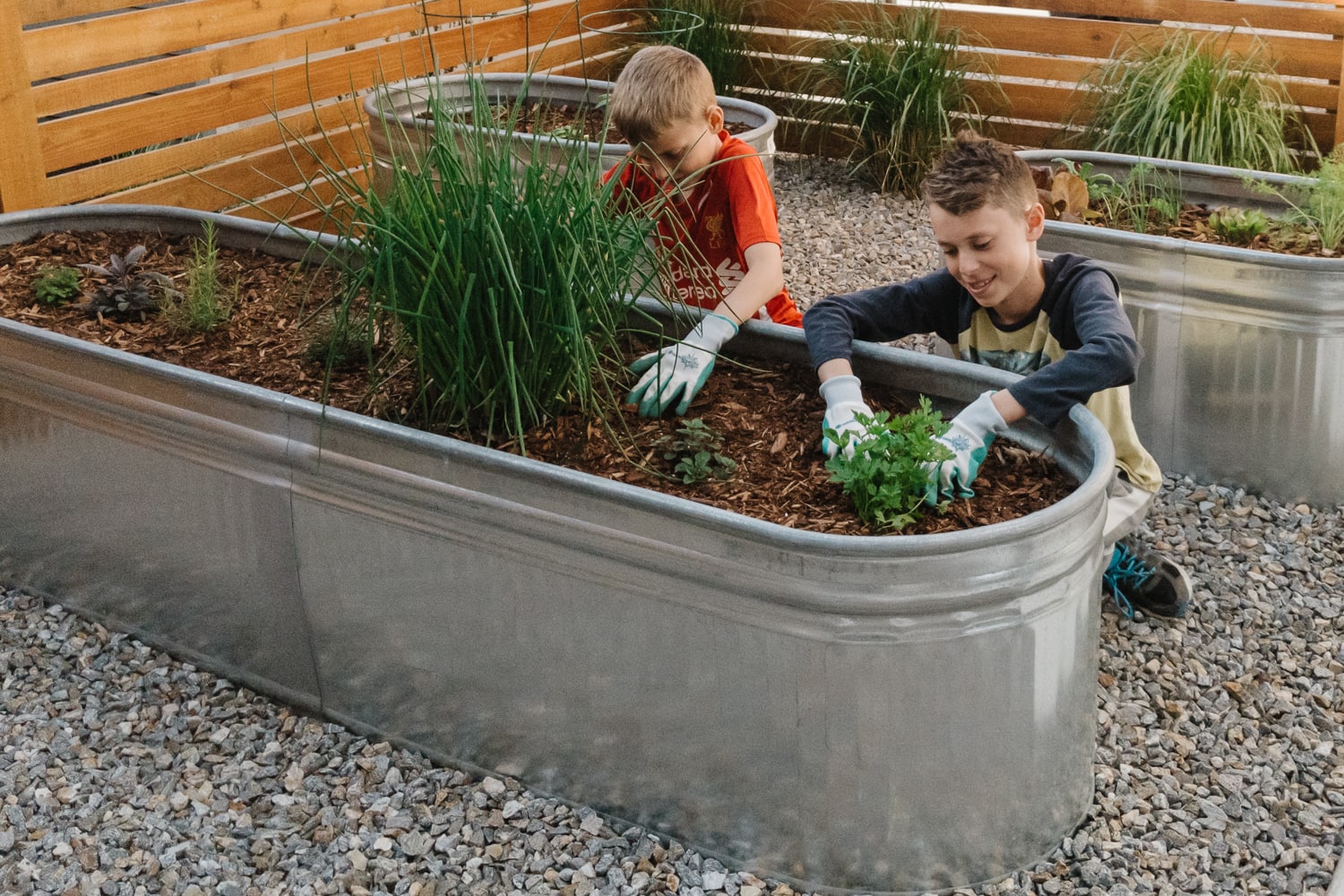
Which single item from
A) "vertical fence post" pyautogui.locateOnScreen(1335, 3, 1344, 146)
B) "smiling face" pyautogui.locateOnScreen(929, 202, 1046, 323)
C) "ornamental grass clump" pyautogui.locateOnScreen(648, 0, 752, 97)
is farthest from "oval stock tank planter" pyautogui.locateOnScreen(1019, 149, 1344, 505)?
"ornamental grass clump" pyautogui.locateOnScreen(648, 0, 752, 97)

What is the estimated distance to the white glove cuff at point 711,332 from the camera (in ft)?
8.30

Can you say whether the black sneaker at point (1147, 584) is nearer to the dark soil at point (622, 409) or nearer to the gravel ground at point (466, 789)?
the gravel ground at point (466, 789)

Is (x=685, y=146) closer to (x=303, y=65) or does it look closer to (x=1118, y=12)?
(x=303, y=65)

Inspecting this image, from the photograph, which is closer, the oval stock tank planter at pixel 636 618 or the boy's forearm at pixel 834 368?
the oval stock tank planter at pixel 636 618

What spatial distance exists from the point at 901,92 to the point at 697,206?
3.03 meters

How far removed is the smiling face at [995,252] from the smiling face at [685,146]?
0.55 m

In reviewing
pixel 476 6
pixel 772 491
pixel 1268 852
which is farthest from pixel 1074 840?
pixel 476 6

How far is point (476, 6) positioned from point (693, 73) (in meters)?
3.13

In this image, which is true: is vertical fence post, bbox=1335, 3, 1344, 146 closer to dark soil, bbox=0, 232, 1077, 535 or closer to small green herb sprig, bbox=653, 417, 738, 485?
dark soil, bbox=0, 232, 1077, 535

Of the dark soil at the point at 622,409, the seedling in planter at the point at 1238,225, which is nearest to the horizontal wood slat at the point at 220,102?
the dark soil at the point at 622,409

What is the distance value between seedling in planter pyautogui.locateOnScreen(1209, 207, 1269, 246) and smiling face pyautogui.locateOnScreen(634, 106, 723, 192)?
137 centimetres

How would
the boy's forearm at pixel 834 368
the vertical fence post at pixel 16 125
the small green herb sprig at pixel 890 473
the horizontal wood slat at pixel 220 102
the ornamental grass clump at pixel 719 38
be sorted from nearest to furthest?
1. the small green herb sprig at pixel 890 473
2. the boy's forearm at pixel 834 368
3. the vertical fence post at pixel 16 125
4. the horizontal wood slat at pixel 220 102
5. the ornamental grass clump at pixel 719 38

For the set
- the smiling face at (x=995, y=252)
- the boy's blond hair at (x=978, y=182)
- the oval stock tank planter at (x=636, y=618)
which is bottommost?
the oval stock tank planter at (x=636, y=618)

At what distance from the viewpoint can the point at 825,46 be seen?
20.2ft
